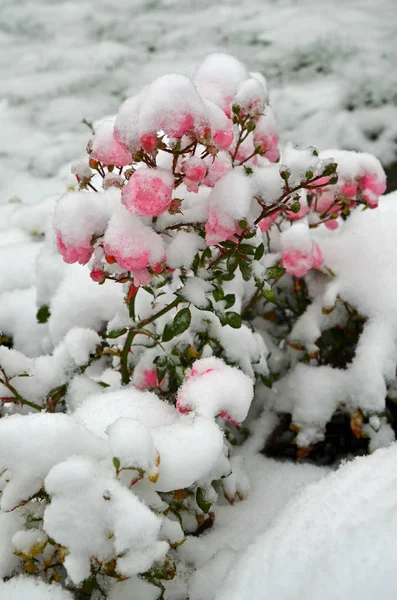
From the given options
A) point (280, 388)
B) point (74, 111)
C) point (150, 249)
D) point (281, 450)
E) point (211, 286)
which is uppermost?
point (150, 249)

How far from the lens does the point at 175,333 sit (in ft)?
3.25

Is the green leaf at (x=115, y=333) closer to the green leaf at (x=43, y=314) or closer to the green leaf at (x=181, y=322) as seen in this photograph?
the green leaf at (x=181, y=322)

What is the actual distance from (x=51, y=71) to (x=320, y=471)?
2.74 m

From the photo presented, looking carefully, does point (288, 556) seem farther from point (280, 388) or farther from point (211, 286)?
point (280, 388)

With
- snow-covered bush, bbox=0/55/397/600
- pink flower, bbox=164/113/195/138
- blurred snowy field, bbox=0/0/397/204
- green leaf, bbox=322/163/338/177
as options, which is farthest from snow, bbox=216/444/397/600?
blurred snowy field, bbox=0/0/397/204

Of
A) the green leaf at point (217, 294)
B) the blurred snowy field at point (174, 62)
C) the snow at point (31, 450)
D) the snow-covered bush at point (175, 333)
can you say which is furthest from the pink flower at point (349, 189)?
the blurred snowy field at point (174, 62)

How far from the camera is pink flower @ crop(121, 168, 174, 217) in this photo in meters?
0.80

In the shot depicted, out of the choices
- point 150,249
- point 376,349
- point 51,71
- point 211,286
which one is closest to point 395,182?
point 376,349

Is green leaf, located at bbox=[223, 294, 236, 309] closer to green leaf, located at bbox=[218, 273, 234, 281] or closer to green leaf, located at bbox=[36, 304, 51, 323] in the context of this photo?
green leaf, located at bbox=[218, 273, 234, 281]

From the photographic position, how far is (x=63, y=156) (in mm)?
2580

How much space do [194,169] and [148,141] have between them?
0.08 meters

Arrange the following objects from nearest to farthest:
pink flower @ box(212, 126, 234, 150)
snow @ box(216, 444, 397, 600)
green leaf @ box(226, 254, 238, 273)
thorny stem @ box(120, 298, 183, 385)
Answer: snow @ box(216, 444, 397, 600), pink flower @ box(212, 126, 234, 150), green leaf @ box(226, 254, 238, 273), thorny stem @ box(120, 298, 183, 385)

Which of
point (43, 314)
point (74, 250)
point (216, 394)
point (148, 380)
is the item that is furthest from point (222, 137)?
point (43, 314)

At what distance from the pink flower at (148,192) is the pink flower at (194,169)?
3 centimetres
